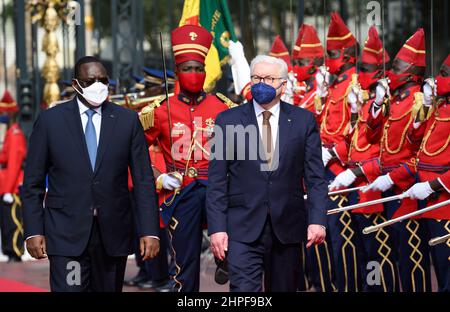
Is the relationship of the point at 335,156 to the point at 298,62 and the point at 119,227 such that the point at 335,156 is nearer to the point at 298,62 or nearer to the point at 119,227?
the point at 298,62

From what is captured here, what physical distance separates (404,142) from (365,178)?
1.91 ft

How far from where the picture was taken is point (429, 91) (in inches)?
335

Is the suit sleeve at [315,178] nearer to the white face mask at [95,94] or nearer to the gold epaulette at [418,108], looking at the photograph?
the white face mask at [95,94]

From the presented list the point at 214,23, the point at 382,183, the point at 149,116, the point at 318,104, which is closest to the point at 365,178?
the point at 382,183

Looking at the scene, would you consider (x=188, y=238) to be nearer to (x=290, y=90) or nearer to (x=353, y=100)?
(x=353, y=100)

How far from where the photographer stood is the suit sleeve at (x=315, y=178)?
708 centimetres

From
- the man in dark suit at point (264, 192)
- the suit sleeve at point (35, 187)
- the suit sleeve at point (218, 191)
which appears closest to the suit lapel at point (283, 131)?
the man in dark suit at point (264, 192)

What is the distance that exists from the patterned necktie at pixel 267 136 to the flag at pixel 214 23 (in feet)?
7.19

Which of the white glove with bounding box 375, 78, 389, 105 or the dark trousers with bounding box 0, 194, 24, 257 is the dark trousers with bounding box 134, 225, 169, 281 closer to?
the dark trousers with bounding box 0, 194, 24, 257

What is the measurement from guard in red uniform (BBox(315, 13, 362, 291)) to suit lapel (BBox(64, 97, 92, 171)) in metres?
3.12

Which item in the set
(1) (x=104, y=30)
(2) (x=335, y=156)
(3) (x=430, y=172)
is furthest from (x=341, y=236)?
(1) (x=104, y=30)

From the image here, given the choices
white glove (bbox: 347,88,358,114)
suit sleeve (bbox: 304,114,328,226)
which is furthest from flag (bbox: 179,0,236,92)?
suit sleeve (bbox: 304,114,328,226)

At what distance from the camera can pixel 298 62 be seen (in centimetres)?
1074
